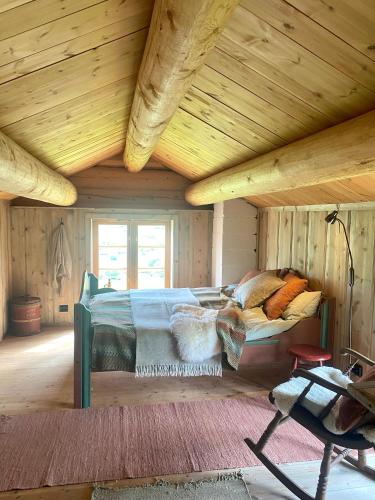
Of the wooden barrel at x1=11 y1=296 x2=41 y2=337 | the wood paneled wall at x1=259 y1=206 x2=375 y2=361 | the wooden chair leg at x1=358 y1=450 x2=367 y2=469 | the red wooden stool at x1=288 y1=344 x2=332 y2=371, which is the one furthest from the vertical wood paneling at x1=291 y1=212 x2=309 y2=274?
the wooden barrel at x1=11 y1=296 x2=41 y2=337

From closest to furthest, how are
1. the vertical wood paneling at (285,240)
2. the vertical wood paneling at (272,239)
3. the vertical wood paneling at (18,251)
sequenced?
the vertical wood paneling at (285,240), the vertical wood paneling at (272,239), the vertical wood paneling at (18,251)

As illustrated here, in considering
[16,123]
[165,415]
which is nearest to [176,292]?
[165,415]

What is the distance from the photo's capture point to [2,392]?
3.40 m

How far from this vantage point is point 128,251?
5.95 meters

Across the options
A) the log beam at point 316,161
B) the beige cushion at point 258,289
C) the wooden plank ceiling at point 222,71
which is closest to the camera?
the wooden plank ceiling at point 222,71

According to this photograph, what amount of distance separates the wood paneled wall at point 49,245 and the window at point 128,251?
21 cm

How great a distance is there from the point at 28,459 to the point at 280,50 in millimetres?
2817

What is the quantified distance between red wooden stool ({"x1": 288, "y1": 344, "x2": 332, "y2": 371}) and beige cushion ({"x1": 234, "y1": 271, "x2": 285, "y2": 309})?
65 centimetres

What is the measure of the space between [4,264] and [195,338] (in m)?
3.24

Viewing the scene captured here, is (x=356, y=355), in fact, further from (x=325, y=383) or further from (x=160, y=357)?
(x=160, y=357)

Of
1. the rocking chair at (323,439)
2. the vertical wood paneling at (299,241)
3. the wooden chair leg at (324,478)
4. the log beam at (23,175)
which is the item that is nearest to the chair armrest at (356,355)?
the rocking chair at (323,439)

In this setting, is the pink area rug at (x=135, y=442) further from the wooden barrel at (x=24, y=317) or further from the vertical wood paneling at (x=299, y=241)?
the wooden barrel at (x=24, y=317)

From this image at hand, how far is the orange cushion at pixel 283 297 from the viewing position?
373cm

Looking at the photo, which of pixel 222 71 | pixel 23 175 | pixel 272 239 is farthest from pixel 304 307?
pixel 23 175
